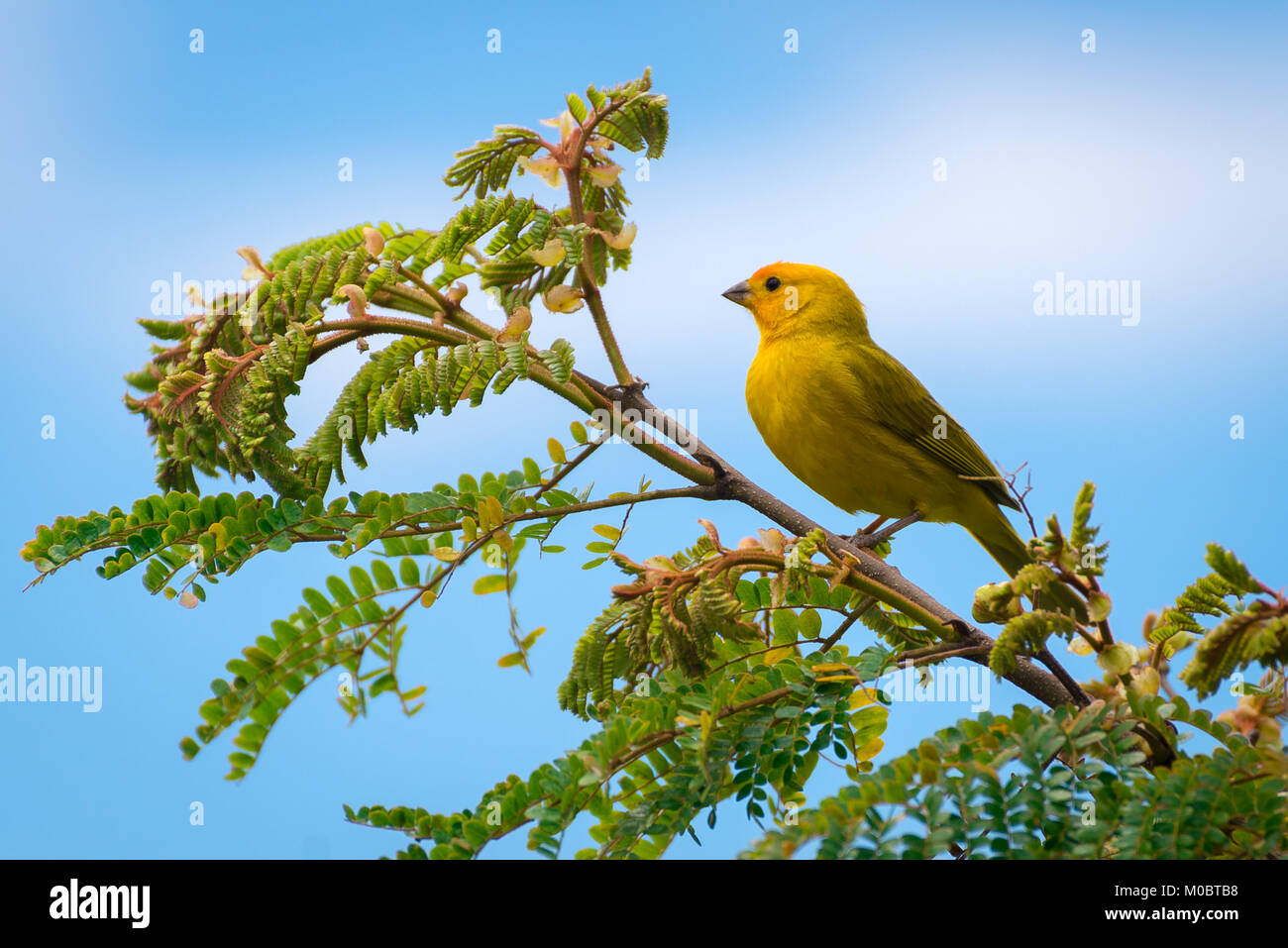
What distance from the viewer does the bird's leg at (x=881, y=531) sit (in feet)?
9.36

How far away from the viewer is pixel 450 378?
1854 millimetres

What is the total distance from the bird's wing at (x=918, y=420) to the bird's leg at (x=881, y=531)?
213mm

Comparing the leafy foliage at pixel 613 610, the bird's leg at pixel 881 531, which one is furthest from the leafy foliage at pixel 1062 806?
the bird's leg at pixel 881 531

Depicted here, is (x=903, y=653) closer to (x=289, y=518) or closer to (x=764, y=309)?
(x=289, y=518)

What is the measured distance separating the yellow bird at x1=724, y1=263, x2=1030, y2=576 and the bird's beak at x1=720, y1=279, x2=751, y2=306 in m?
0.01

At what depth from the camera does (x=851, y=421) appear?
3.14 metres

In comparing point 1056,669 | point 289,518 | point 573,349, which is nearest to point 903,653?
point 1056,669

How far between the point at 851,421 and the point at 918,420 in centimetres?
26

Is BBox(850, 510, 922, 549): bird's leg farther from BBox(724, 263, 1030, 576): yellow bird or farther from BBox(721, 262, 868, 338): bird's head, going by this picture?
BBox(721, 262, 868, 338): bird's head

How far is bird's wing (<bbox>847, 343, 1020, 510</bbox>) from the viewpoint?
3.22 m

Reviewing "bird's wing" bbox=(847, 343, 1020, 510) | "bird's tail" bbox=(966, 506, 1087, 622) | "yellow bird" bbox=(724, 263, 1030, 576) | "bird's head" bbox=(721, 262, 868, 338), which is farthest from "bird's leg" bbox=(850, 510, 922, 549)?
"bird's head" bbox=(721, 262, 868, 338)

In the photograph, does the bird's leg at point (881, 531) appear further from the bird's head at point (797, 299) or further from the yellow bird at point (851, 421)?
the bird's head at point (797, 299)
